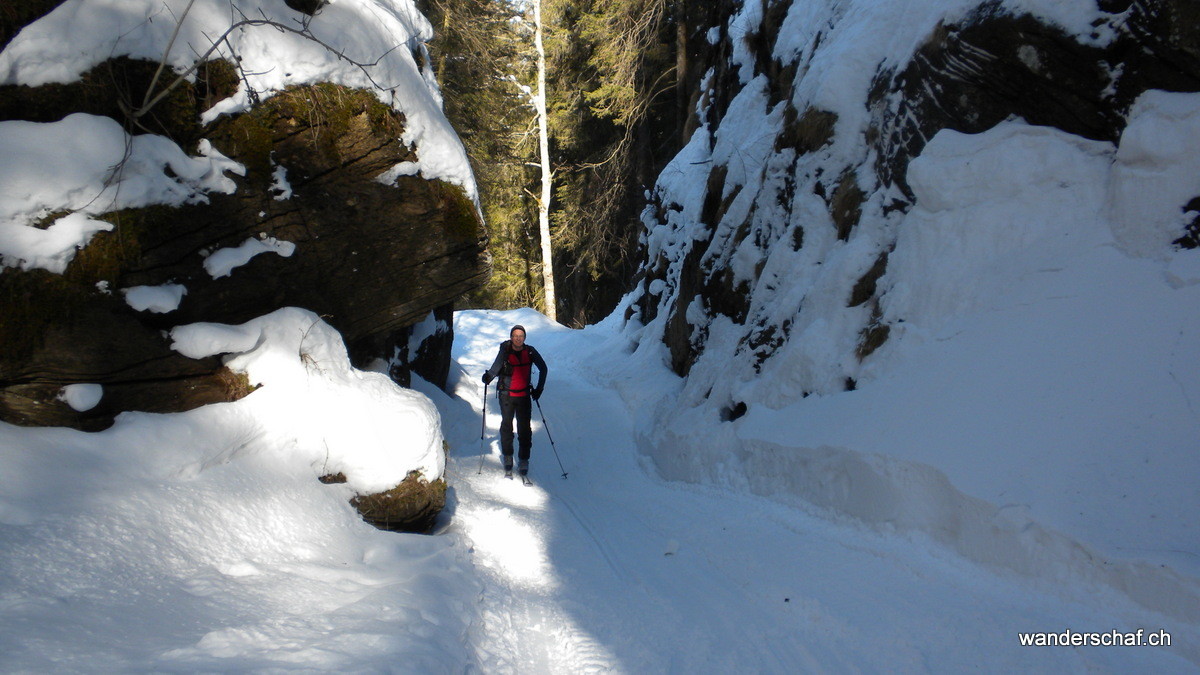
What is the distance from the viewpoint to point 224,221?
16.9 feet

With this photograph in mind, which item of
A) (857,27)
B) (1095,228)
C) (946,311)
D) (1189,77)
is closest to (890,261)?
(946,311)

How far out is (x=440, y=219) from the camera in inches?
256

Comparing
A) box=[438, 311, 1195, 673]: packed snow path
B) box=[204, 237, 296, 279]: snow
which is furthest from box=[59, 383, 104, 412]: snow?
box=[438, 311, 1195, 673]: packed snow path

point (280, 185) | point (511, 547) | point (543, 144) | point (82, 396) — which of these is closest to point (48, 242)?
point (82, 396)

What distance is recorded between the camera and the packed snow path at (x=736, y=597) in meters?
3.58

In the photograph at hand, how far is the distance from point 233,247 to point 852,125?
6.85 m

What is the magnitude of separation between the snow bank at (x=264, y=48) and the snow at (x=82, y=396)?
2167 mm

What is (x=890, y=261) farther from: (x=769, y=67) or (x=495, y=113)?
(x=495, y=113)

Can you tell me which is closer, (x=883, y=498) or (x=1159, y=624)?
(x=1159, y=624)

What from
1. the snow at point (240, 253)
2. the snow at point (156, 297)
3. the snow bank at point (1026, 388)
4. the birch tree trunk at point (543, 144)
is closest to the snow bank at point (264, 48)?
the snow at point (240, 253)

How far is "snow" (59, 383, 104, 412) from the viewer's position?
419 cm

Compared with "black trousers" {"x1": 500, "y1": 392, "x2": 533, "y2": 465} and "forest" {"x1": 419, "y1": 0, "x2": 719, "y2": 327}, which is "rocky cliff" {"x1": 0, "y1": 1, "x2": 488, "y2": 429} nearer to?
"black trousers" {"x1": 500, "y1": 392, "x2": 533, "y2": 465}

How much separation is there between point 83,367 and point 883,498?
5.95 metres

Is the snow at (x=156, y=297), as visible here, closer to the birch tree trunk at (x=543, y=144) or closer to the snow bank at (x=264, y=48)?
the snow bank at (x=264, y=48)
